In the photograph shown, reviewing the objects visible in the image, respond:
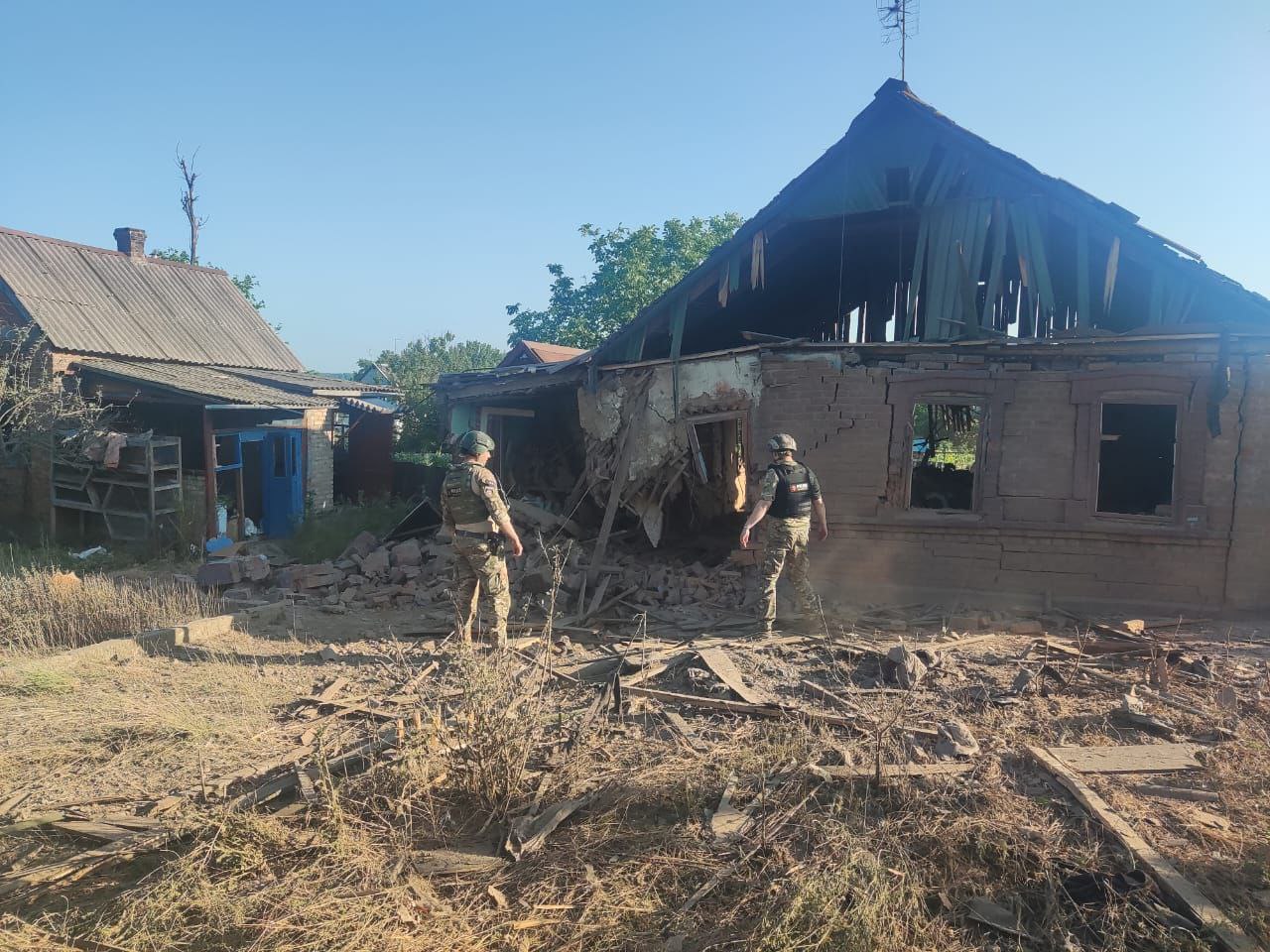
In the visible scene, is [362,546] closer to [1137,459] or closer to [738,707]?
[738,707]

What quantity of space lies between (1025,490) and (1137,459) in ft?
18.1

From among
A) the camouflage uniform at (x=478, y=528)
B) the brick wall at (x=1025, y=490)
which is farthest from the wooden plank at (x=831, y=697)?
the brick wall at (x=1025, y=490)

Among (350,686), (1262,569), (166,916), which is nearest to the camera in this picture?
(166,916)

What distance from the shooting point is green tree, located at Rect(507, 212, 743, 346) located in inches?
1181

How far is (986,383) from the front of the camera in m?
8.83

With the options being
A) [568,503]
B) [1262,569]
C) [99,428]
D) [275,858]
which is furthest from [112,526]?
[1262,569]

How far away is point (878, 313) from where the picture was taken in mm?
12281

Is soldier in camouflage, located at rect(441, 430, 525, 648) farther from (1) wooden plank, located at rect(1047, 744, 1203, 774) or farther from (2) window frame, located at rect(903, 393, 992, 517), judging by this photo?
(2) window frame, located at rect(903, 393, 992, 517)

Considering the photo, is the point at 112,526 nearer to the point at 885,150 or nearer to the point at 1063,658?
the point at 885,150

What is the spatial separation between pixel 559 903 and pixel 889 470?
6.79m

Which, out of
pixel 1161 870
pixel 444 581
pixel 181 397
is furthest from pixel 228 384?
pixel 1161 870

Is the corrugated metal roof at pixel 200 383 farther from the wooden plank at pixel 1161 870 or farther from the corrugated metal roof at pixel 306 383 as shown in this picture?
the wooden plank at pixel 1161 870

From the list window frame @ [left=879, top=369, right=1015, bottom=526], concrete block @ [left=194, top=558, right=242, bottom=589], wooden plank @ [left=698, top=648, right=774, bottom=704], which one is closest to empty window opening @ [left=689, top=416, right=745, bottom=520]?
window frame @ [left=879, top=369, right=1015, bottom=526]

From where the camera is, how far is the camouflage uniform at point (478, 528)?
7.04 m
